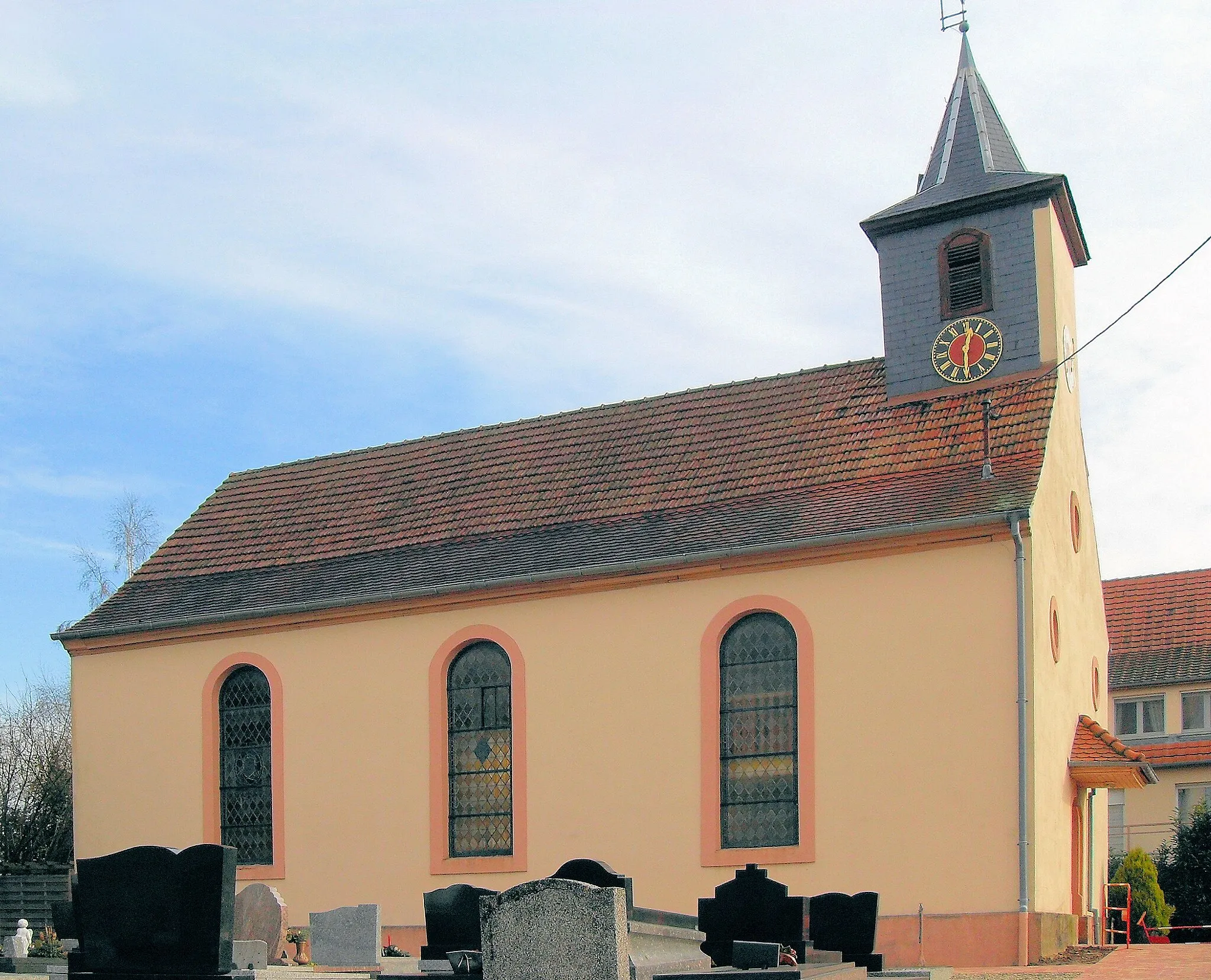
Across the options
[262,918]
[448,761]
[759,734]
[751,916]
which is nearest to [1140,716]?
[759,734]

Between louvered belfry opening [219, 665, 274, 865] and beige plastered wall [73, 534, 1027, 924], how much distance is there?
0.39 meters

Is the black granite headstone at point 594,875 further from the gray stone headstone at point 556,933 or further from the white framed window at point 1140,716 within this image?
the white framed window at point 1140,716

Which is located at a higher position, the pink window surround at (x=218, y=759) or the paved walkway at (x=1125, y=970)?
the pink window surround at (x=218, y=759)

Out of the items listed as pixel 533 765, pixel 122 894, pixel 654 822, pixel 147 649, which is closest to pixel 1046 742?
pixel 654 822

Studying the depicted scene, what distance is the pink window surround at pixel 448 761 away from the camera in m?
19.5

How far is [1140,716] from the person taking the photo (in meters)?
33.4

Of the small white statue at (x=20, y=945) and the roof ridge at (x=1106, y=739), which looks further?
the roof ridge at (x=1106, y=739)

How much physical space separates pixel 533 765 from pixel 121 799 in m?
7.35

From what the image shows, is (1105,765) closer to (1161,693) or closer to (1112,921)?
(1112,921)

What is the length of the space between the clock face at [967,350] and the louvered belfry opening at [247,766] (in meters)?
10.8

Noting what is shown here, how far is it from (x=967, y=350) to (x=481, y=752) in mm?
8648

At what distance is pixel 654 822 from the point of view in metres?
18.5

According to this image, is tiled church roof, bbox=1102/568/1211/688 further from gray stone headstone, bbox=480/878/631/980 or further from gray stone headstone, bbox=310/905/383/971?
gray stone headstone, bbox=480/878/631/980

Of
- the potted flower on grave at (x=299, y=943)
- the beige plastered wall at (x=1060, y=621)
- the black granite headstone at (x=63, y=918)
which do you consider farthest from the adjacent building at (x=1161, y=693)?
the black granite headstone at (x=63, y=918)
